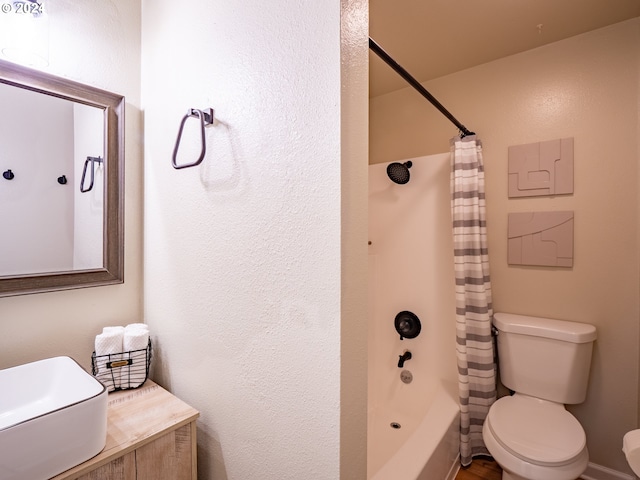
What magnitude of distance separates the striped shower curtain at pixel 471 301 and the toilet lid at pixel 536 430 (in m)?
0.17

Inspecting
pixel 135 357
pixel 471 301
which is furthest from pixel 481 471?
pixel 135 357

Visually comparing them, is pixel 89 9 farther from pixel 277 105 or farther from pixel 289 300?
pixel 289 300

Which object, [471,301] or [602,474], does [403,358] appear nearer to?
[471,301]

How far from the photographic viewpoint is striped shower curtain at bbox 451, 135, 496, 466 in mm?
1764

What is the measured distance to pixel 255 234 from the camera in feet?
2.78

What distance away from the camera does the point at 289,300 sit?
77 centimetres

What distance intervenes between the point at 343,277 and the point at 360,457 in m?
0.47

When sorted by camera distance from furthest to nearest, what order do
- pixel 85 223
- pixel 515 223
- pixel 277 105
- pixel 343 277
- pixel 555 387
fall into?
pixel 515 223 → pixel 555 387 → pixel 85 223 → pixel 277 105 → pixel 343 277

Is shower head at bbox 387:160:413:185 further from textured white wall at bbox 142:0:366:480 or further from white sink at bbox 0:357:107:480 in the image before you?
white sink at bbox 0:357:107:480

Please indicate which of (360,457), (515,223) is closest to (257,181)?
(360,457)

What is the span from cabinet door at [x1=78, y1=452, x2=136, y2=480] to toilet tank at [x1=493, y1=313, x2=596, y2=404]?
1.91 m

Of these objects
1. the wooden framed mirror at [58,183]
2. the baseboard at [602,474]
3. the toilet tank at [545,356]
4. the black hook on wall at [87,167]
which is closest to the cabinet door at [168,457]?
the wooden framed mirror at [58,183]

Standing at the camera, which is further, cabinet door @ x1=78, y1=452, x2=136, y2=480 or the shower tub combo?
the shower tub combo

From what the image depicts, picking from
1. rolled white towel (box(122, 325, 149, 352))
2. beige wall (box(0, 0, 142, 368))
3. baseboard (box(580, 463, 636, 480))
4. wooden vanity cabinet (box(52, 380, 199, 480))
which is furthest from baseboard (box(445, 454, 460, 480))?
beige wall (box(0, 0, 142, 368))
